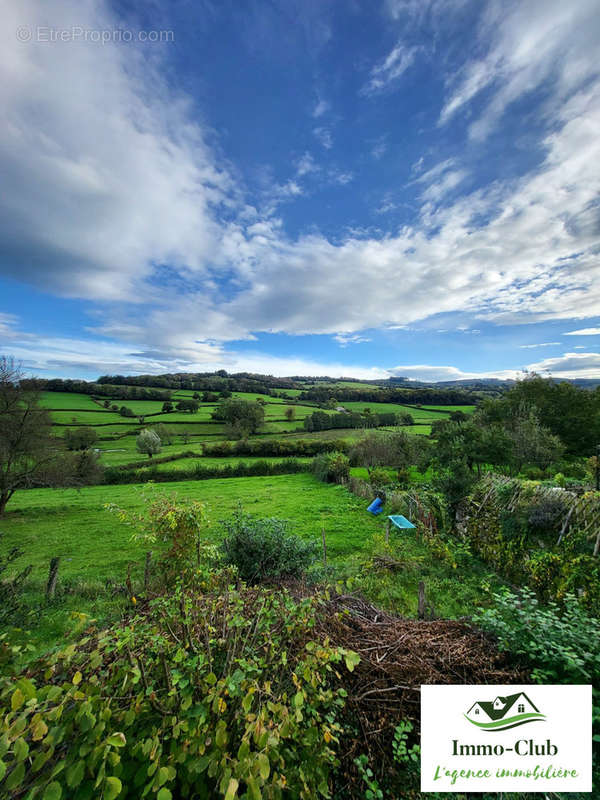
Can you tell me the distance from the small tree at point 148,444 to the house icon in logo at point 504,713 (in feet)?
127

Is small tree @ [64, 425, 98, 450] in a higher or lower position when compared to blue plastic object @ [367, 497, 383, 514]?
higher

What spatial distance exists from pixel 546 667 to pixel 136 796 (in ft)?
15.0

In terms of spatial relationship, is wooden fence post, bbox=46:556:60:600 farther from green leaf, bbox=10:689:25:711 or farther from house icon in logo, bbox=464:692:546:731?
house icon in logo, bbox=464:692:546:731

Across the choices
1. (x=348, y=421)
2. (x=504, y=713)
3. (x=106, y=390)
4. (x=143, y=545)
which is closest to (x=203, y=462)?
(x=143, y=545)

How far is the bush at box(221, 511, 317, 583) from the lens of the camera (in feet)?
24.0

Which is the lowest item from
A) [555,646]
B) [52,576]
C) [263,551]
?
[52,576]

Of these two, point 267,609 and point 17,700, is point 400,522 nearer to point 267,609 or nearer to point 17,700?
point 267,609

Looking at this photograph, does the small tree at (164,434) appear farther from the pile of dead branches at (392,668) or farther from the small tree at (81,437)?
the pile of dead branches at (392,668)

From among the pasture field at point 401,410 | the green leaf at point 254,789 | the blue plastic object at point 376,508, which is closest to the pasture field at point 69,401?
the pasture field at point 401,410

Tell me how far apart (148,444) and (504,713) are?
39.9 metres

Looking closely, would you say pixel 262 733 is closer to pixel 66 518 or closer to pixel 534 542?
pixel 534 542

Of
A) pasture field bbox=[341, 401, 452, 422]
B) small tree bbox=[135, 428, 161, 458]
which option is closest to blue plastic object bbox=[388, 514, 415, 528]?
small tree bbox=[135, 428, 161, 458]

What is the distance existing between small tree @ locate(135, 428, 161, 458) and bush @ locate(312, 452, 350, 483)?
21.4 m

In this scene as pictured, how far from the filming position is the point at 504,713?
2920 mm
